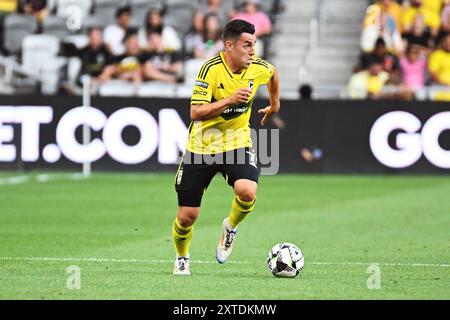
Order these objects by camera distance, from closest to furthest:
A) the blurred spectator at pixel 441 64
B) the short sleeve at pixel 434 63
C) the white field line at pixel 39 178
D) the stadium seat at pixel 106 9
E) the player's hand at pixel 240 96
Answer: the player's hand at pixel 240 96 → the white field line at pixel 39 178 → the blurred spectator at pixel 441 64 → the short sleeve at pixel 434 63 → the stadium seat at pixel 106 9

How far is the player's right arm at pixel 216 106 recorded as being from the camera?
1036 centimetres

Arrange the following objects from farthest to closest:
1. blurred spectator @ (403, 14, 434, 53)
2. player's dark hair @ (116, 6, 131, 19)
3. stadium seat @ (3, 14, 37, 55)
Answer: stadium seat @ (3, 14, 37, 55)
player's dark hair @ (116, 6, 131, 19)
blurred spectator @ (403, 14, 434, 53)

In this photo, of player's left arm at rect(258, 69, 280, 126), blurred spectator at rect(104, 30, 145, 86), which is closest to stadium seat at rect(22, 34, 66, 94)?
blurred spectator at rect(104, 30, 145, 86)

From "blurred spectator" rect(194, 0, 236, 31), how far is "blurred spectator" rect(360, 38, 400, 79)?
3.11 metres

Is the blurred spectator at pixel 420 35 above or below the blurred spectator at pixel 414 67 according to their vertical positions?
above

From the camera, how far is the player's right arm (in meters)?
10.4

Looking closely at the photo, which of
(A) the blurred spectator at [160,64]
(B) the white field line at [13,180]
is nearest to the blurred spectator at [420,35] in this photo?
(A) the blurred spectator at [160,64]

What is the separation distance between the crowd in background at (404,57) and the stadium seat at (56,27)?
6.54 metres

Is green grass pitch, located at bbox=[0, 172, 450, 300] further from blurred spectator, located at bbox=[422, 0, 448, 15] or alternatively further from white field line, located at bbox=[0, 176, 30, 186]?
blurred spectator, located at bbox=[422, 0, 448, 15]

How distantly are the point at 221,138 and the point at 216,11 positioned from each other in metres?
15.1

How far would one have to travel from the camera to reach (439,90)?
76.2 ft

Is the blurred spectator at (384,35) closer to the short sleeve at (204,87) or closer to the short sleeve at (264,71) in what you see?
the short sleeve at (264,71)

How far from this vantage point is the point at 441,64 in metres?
23.9

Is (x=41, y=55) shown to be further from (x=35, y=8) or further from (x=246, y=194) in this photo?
(x=246, y=194)
